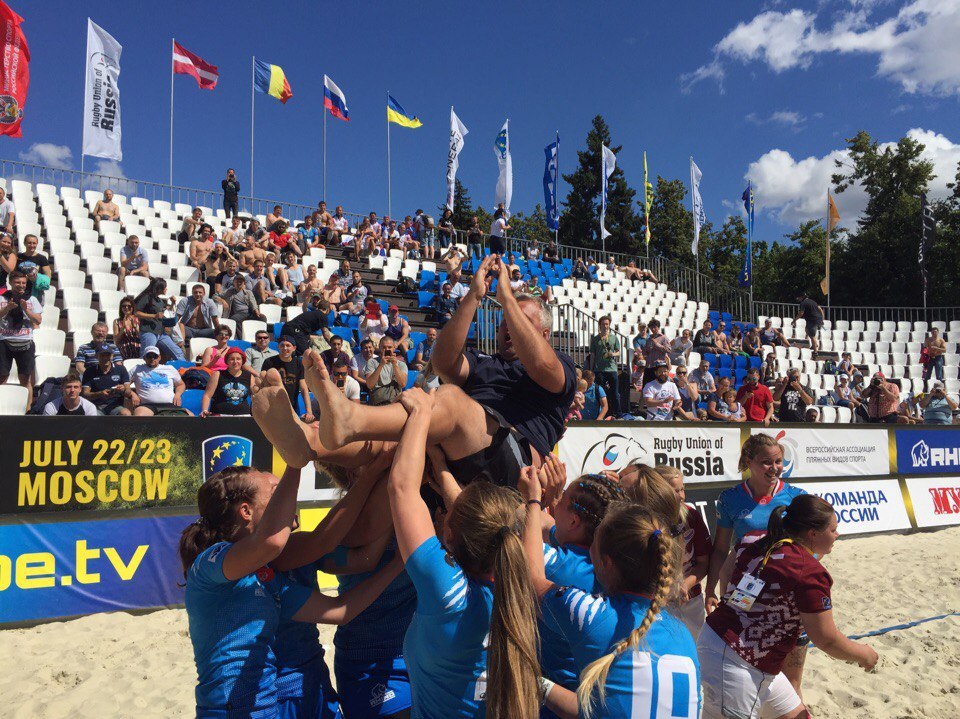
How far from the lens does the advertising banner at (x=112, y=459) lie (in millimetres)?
5090

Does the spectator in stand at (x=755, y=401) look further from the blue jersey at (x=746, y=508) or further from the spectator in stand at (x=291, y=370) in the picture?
the blue jersey at (x=746, y=508)

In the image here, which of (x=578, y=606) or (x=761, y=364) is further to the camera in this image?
(x=761, y=364)

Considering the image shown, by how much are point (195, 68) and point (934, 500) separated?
709 inches

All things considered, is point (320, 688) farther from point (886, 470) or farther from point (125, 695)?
point (886, 470)

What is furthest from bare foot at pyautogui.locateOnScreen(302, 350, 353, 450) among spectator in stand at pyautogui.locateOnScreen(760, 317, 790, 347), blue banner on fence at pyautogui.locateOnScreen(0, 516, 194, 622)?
spectator in stand at pyautogui.locateOnScreen(760, 317, 790, 347)

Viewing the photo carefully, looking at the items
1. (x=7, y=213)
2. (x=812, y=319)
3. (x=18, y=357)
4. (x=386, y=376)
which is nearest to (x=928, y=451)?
(x=386, y=376)

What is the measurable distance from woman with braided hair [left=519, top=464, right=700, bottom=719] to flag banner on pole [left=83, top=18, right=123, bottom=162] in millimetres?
15106

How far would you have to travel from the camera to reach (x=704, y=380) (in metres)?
11.8

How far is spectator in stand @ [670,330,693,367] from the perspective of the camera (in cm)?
1304

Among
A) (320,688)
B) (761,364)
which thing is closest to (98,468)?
(320,688)

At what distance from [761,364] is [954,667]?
35.0 feet

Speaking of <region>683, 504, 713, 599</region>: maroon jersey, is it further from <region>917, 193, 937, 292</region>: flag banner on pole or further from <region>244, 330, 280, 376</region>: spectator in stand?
<region>917, 193, 937, 292</region>: flag banner on pole

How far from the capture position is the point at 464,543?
1847 mm

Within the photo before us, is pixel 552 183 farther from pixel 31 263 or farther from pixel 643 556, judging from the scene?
pixel 643 556
